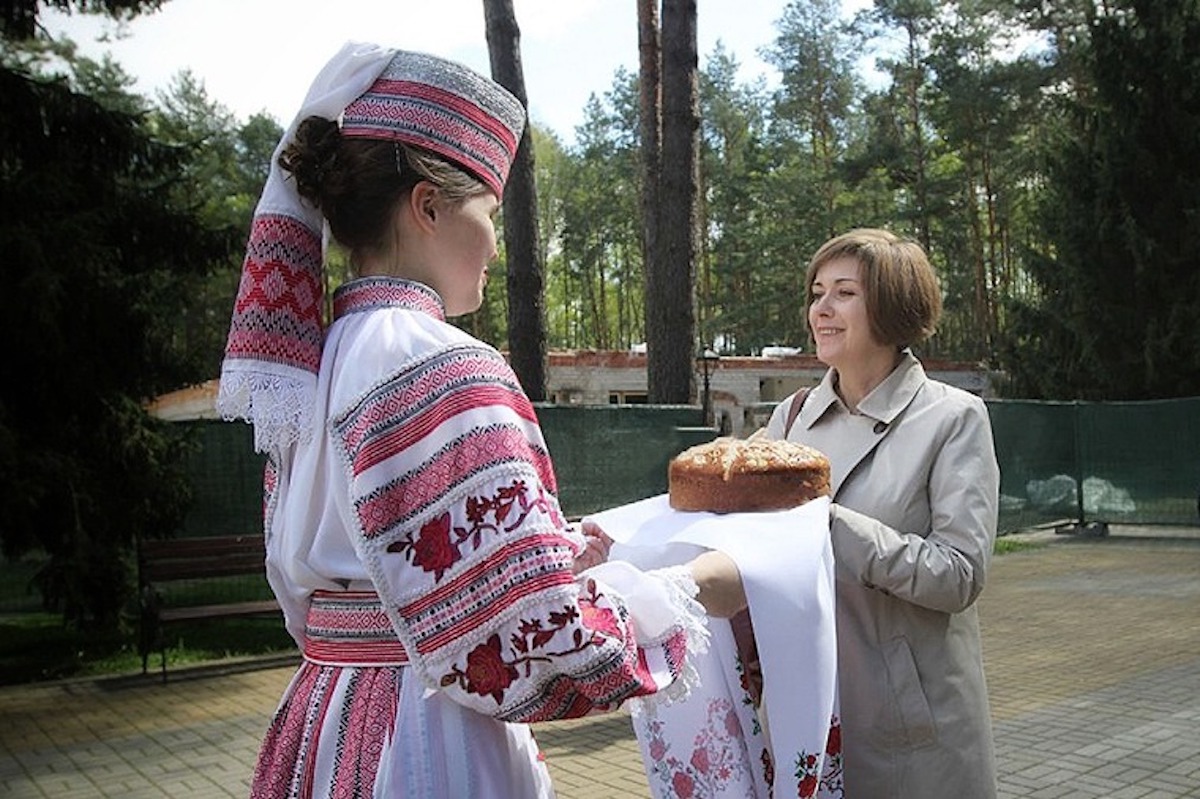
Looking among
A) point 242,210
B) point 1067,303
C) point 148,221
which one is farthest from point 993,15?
point 148,221

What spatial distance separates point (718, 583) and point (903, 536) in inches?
24.9

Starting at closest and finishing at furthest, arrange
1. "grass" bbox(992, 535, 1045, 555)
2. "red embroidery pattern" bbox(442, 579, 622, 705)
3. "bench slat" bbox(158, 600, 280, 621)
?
1. "red embroidery pattern" bbox(442, 579, 622, 705)
2. "bench slat" bbox(158, 600, 280, 621)
3. "grass" bbox(992, 535, 1045, 555)

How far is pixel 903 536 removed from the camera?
87.9 inches

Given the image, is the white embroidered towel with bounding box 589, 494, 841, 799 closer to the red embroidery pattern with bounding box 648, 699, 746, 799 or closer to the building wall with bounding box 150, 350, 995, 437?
the red embroidery pattern with bounding box 648, 699, 746, 799

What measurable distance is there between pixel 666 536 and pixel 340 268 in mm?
732

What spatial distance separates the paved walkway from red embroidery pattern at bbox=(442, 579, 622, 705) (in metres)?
4.33

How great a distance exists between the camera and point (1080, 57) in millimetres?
24547

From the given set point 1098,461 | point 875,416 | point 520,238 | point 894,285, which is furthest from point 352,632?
point 1098,461

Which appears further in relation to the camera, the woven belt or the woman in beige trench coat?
the woman in beige trench coat

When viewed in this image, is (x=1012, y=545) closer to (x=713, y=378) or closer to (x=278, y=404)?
(x=713, y=378)

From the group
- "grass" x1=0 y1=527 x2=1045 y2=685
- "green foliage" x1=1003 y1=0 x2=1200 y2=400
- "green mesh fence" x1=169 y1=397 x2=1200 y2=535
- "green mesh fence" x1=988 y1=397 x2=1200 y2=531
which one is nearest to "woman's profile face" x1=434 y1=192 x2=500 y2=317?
"grass" x1=0 y1=527 x2=1045 y2=685

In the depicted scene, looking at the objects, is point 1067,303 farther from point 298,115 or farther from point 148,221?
point 298,115

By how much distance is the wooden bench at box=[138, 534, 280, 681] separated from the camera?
8391 mm

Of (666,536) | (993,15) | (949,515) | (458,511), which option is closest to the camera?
Answer: (458,511)
